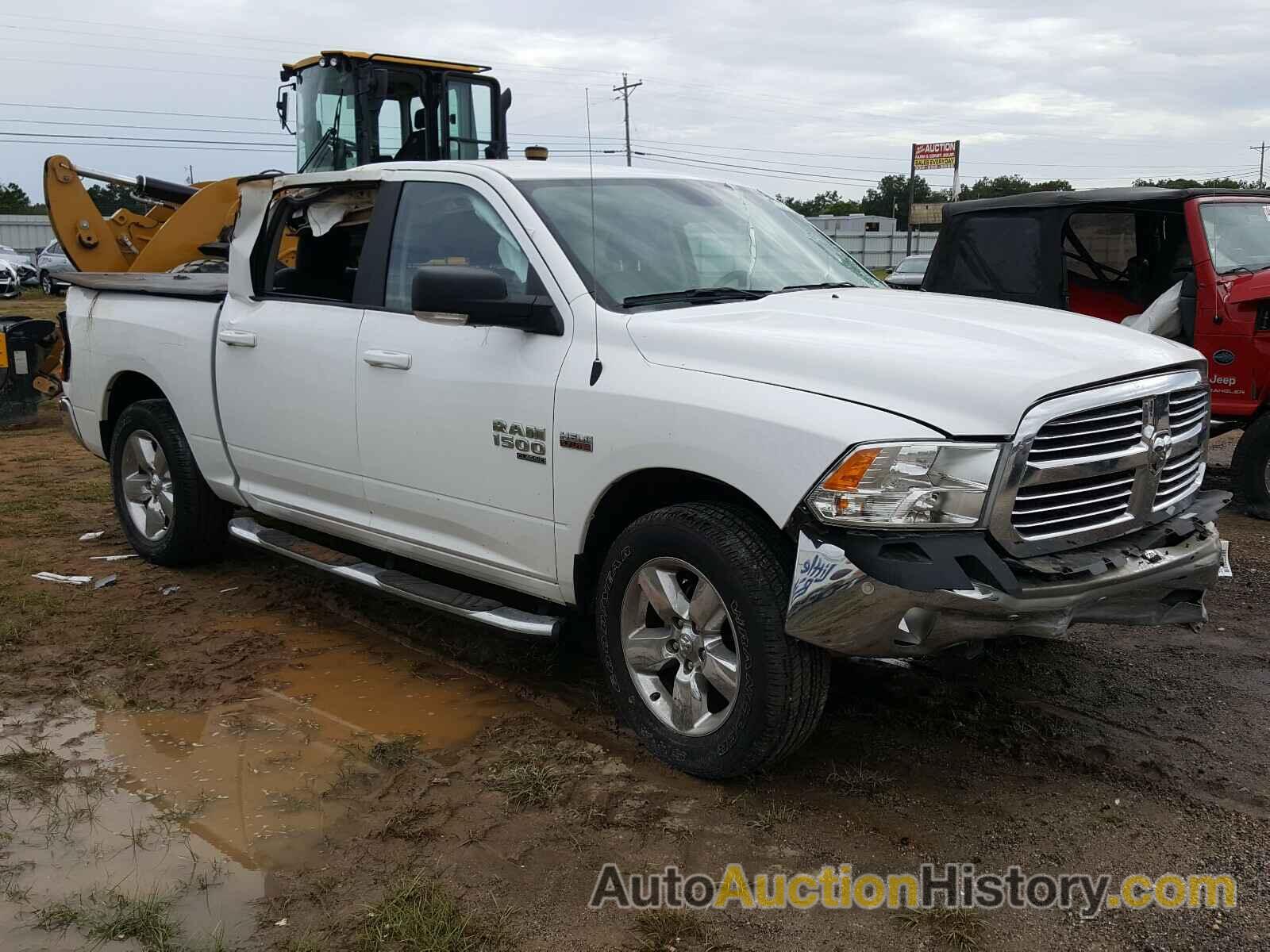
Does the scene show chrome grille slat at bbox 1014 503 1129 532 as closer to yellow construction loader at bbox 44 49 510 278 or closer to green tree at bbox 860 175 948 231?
yellow construction loader at bbox 44 49 510 278

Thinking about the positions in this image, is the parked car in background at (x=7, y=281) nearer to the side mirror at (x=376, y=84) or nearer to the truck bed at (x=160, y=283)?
the side mirror at (x=376, y=84)

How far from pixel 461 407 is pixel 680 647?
1232 millimetres

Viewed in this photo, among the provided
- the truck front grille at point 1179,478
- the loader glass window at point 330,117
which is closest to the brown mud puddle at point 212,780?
the truck front grille at point 1179,478

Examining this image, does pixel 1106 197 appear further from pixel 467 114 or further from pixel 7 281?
pixel 7 281

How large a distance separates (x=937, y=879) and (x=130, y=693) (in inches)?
125

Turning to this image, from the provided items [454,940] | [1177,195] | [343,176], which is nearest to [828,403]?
[454,940]

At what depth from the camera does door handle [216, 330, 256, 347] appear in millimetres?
5234

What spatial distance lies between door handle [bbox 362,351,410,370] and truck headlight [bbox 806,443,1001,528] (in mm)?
1971

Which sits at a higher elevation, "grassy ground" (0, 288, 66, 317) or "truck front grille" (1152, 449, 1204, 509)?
"truck front grille" (1152, 449, 1204, 509)

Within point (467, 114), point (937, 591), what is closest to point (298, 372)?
point (937, 591)

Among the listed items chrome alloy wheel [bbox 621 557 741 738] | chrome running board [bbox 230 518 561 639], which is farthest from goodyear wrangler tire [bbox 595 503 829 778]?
chrome running board [bbox 230 518 561 639]

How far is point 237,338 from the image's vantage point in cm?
531

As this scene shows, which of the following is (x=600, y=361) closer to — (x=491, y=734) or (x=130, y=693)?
(x=491, y=734)

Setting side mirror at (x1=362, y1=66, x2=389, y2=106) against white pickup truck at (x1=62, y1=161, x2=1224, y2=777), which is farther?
side mirror at (x1=362, y1=66, x2=389, y2=106)
